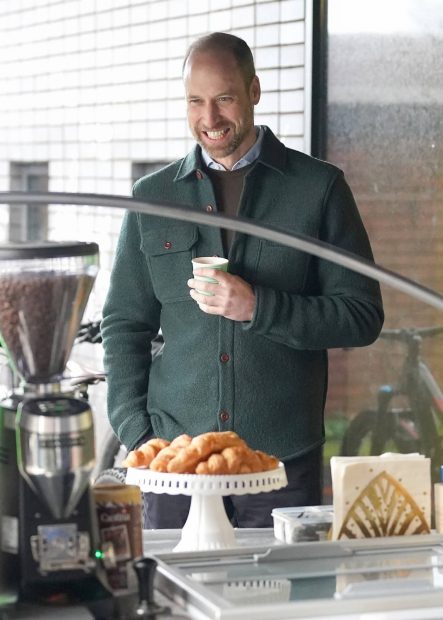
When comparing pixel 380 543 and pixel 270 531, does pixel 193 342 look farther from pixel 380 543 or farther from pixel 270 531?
pixel 380 543

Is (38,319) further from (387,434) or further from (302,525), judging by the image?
(387,434)

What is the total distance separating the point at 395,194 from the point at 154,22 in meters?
2.02

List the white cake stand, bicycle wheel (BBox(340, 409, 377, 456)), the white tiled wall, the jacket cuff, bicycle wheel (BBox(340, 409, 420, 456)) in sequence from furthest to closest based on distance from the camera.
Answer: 1. the white tiled wall
2. bicycle wheel (BBox(340, 409, 377, 456))
3. bicycle wheel (BBox(340, 409, 420, 456))
4. the jacket cuff
5. the white cake stand

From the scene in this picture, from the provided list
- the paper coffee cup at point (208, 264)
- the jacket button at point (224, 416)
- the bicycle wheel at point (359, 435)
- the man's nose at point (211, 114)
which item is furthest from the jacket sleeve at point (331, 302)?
the bicycle wheel at point (359, 435)

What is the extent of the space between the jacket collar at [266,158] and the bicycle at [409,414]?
160cm

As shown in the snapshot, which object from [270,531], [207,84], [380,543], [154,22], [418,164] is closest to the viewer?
[380,543]

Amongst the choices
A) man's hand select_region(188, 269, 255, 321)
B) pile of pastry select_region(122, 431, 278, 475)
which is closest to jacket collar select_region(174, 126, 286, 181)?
man's hand select_region(188, 269, 255, 321)

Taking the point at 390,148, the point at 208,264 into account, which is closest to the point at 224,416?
the point at 208,264

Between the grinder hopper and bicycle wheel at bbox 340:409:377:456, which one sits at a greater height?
the grinder hopper

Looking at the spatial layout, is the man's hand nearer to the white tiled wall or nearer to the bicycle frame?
the bicycle frame

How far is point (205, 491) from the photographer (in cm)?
282

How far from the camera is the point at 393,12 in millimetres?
5402

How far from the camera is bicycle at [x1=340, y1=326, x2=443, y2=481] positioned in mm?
5348

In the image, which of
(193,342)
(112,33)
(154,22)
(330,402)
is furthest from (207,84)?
(112,33)
